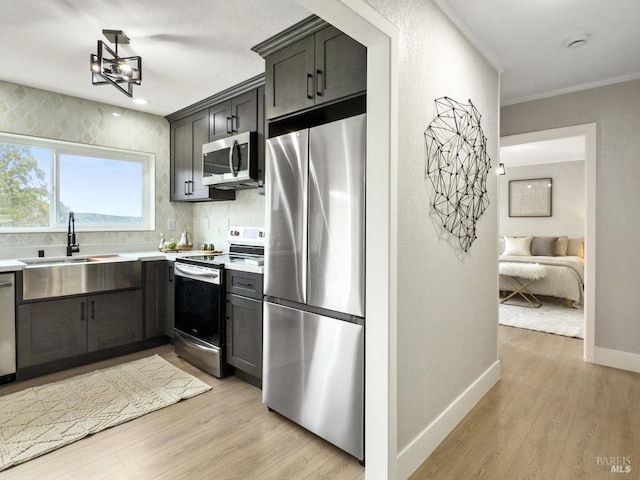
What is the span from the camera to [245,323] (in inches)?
103

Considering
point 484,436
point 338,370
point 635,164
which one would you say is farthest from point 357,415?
point 635,164

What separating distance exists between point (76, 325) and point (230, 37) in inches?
103

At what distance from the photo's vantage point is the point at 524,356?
132 inches

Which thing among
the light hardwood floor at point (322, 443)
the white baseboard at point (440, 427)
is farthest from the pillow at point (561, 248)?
the white baseboard at point (440, 427)

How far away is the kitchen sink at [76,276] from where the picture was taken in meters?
2.79

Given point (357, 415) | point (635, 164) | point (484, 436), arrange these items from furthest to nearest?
1. point (635, 164)
2. point (484, 436)
3. point (357, 415)

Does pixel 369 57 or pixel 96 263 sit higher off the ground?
pixel 369 57

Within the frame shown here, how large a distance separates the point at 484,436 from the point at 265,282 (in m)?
1.58

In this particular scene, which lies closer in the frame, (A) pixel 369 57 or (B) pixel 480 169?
(A) pixel 369 57

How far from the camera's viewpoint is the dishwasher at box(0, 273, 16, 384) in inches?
105

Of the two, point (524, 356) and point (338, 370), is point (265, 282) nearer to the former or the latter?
point (338, 370)

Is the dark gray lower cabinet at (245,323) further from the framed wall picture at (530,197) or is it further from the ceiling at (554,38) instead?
the framed wall picture at (530,197)

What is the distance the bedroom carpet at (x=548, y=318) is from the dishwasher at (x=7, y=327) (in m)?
4.90

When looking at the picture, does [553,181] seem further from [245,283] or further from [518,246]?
[245,283]
